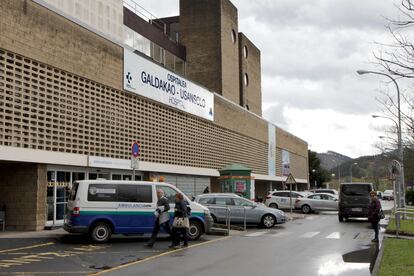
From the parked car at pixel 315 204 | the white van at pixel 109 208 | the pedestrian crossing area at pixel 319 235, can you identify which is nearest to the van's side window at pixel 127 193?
the white van at pixel 109 208

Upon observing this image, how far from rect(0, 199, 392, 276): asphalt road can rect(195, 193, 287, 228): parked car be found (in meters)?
4.02

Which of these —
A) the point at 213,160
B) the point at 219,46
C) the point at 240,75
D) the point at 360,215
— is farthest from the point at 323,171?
the point at 360,215

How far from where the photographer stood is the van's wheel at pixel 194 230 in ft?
57.8

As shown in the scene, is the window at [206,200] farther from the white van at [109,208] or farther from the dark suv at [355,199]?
the dark suv at [355,199]

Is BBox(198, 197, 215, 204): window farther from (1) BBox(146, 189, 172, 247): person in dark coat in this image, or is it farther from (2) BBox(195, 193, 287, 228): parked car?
(1) BBox(146, 189, 172, 247): person in dark coat

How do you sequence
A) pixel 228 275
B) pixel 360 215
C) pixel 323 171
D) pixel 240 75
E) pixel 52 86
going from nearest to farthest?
1. pixel 228 275
2. pixel 52 86
3. pixel 360 215
4. pixel 240 75
5. pixel 323 171

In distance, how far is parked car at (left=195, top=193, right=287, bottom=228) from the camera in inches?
917

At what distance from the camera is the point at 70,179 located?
22.3 metres

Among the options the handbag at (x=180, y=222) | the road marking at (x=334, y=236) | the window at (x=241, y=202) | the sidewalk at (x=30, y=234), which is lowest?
the road marking at (x=334, y=236)

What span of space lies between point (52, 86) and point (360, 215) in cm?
1622

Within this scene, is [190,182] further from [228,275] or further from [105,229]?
[228,275]

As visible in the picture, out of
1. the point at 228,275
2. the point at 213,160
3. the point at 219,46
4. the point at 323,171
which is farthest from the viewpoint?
the point at 323,171

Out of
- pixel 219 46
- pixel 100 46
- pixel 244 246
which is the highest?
pixel 219 46

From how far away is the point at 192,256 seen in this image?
13.5 meters
